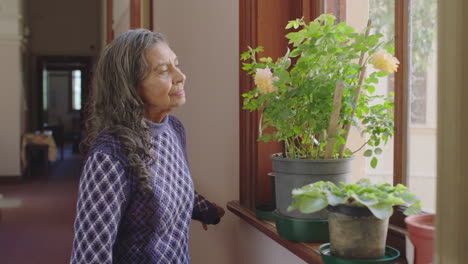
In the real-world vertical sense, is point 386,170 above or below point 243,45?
below

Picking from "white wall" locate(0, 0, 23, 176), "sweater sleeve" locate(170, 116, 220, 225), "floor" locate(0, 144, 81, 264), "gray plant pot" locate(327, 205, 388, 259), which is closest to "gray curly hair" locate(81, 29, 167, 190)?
"sweater sleeve" locate(170, 116, 220, 225)

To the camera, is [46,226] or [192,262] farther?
[46,226]

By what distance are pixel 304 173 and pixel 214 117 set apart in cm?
102

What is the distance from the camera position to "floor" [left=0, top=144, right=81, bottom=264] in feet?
15.8

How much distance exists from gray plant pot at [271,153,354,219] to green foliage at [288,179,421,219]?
0.24 m

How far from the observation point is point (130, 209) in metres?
1.45

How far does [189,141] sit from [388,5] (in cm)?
146

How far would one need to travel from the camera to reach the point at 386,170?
1.50 metres

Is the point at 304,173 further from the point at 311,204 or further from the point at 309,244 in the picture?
the point at 311,204

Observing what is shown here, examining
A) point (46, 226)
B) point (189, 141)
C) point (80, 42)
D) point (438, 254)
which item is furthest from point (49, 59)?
point (438, 254)

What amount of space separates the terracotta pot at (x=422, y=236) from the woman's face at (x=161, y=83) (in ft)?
2.74

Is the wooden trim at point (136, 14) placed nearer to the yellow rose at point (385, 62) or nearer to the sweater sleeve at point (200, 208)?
the sweater sleeve at point (200, 208)

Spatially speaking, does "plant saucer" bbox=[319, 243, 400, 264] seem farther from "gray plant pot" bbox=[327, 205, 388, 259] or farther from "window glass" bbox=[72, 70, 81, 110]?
"window glass" bbox=[72, 70, 81, 110]

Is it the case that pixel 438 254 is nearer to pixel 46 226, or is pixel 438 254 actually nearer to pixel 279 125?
pixel 279 125
